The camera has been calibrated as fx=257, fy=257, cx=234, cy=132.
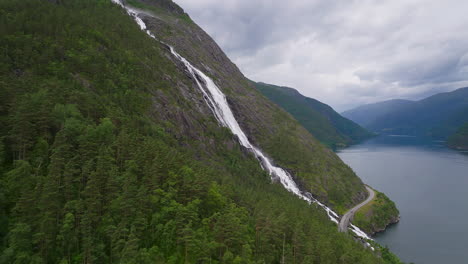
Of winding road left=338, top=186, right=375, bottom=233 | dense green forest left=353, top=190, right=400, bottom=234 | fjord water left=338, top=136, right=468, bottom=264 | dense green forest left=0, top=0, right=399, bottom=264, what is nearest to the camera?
dense green forest left=0, top=0, right=399, bottom=264

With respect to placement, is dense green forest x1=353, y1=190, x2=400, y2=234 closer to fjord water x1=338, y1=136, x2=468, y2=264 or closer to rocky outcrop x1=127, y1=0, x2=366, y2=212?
fjord water x1=338, y1=136, x2=468, y2=264

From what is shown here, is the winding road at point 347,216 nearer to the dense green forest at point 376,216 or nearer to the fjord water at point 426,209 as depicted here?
the dense green forest at point 376,216

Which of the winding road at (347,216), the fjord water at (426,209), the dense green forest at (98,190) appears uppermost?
the fjord water at (426,209)

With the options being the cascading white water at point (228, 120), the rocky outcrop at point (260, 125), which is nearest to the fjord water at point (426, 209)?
the rocky outcrop at point (260, 125)

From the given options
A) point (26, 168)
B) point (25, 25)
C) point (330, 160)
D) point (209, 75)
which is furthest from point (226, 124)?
point (26, 168)

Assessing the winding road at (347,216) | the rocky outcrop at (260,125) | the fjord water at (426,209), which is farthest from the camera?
the rocky outcrop at (260,125)

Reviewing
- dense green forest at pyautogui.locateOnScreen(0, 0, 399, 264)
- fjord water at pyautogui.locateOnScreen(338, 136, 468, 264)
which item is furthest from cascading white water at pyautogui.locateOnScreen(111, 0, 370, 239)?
dense green forest at pyautogui.locateOnScreen(0, 0, 399, 264)

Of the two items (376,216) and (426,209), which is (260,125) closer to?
(376,216)
